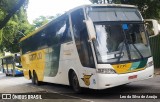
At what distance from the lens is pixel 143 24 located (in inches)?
482

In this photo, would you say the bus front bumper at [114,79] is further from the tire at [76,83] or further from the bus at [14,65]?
the bus at [14,65]

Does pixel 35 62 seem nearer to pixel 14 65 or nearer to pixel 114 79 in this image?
pixel 114 79

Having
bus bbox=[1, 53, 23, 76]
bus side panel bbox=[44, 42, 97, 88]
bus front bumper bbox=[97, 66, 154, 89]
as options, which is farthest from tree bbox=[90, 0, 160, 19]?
bus bbox=[1, 53, 23, 76]

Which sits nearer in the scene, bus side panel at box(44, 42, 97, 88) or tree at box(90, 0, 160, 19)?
bus side panel at box(44, 42, 97, 88)

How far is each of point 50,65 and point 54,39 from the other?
75.0 inches

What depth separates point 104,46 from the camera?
1116 cm

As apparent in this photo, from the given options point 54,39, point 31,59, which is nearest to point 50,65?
point 54,39

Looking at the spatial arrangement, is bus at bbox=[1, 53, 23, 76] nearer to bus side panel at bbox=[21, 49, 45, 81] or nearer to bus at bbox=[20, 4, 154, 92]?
bus side panel at bbox=[21, 49, 45, 81]

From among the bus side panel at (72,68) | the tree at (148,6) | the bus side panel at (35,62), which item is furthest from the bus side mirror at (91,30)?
the tree at (148,6)

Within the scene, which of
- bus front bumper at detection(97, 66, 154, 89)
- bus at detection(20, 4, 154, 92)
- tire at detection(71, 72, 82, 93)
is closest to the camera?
bus front bumper at detection(97, 66, 154, 89)

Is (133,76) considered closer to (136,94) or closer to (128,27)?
(136,94)

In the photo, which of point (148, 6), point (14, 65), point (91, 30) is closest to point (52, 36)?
point (91, 30)

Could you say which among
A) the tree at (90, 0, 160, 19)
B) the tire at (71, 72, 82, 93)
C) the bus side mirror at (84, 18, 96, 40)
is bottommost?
the tire at (71, 72, 82, 93)

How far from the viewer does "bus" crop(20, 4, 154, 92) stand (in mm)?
10969
